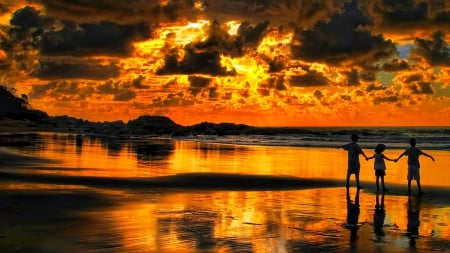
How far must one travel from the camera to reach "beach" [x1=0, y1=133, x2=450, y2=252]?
10.6 meters

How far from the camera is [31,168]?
27359 mm

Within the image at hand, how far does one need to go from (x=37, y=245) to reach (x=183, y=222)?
380 cm

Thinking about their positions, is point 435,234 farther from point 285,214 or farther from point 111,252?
point 111,252

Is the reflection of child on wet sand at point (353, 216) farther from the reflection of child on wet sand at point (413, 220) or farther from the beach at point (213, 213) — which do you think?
the reflection of child on wet sand at point (413, 220)

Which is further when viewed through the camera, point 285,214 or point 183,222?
point 285,214

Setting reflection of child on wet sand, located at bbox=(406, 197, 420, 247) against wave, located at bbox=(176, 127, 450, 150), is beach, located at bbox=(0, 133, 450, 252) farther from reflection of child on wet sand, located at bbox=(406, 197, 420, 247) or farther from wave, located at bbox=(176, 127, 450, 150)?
wave, located at bbox=(176, 127, 450, 150)

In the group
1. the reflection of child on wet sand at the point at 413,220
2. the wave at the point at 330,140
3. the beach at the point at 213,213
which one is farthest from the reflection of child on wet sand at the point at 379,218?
the wave at the point at 330,140

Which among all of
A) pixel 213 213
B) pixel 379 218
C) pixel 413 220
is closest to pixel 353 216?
pixel 379 218

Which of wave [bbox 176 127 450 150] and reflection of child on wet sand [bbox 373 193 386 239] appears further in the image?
wave [bbox 176 127 450 150]

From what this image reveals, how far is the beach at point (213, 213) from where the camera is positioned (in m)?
10.6

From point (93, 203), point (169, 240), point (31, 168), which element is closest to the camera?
point (169, 240)

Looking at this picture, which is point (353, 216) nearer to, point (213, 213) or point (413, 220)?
point (413, 220)

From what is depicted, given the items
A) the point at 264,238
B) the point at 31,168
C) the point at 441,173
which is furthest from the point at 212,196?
the point at 441,173

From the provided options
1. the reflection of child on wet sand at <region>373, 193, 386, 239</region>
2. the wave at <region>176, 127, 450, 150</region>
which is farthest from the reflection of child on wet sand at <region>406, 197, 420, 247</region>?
the wave at <region>176, 127, 450, 150</region>
